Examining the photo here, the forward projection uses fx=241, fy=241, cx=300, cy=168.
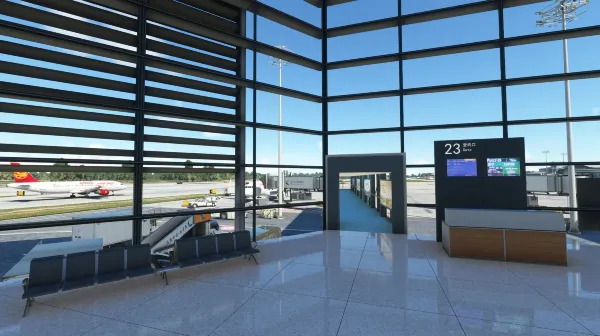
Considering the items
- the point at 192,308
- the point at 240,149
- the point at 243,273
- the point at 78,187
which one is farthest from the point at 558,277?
the point at 78,187

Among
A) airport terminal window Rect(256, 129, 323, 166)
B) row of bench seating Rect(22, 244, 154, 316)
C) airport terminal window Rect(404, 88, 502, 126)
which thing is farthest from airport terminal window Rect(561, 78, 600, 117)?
row of bench seating Rect(22, 244, 154, 316)

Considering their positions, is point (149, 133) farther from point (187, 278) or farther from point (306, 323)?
point (306, 323)

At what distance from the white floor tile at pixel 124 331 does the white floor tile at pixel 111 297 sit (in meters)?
0.28

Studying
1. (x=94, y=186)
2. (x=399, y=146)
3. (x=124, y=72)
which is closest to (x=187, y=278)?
(x=124, y=72)

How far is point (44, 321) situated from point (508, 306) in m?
5.66

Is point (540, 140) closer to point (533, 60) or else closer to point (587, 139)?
point (587, 139)

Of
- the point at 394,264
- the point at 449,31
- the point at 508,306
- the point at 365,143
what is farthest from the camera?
the point at 365,143

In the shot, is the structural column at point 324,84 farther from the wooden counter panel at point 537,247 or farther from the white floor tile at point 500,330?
the white floor tile at point 500,330

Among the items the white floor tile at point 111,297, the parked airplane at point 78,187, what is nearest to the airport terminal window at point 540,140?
the white floor tile at point 111,297

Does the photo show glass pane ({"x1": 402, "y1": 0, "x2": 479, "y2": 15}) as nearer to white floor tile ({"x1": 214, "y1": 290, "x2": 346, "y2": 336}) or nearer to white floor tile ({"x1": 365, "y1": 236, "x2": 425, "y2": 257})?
white floor tile ({"x1": 365, "y1": 236, "x2": 425, "y2": 257})

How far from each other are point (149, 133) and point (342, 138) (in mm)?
5527

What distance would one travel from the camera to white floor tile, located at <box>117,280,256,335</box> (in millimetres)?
2693

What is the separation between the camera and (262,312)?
9.76 feet

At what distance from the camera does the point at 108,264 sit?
3.75 m
